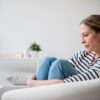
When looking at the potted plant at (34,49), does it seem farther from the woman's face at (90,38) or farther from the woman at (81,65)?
the woman's face at (90,38)

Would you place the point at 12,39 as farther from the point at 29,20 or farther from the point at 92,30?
the point at 92,30

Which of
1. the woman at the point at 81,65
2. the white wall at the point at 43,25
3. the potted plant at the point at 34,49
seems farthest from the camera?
the white wall at the point at 43,25

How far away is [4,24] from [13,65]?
469mm

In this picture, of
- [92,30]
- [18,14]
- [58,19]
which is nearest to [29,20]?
[18,14]

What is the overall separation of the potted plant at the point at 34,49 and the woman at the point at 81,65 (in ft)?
2.61

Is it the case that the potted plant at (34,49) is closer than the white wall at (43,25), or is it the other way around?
the potted plant at (34,49)

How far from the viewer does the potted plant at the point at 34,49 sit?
2.47 m

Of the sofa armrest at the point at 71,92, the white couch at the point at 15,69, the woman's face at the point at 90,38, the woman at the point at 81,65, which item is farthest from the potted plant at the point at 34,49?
the sofa armrest at the point at 71,92

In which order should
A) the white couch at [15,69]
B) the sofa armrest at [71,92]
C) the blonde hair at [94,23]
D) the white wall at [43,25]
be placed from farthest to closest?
the white wall at [43,25] → the white couch at [15,69] → the blonde hair at [94,23] → the sofa armrest at [71,92]

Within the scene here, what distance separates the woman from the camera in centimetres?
124

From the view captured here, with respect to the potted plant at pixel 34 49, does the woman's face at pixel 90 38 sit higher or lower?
higher

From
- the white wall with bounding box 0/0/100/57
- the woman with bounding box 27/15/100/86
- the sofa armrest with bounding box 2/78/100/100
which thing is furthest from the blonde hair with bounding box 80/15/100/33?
the white wall with bounding box 0/0/100/57

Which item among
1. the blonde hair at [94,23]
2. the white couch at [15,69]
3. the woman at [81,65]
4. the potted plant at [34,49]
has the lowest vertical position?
the white couch at [15,69]

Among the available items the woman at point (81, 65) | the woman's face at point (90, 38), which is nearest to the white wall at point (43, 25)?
the woman at point (81, 65)
